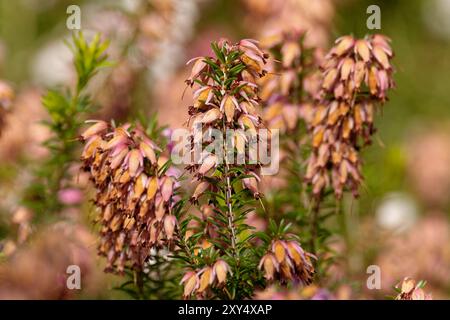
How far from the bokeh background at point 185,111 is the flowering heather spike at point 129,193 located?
0.19 metres

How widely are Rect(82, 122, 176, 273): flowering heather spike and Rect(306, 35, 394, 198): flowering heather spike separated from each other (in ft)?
1.68

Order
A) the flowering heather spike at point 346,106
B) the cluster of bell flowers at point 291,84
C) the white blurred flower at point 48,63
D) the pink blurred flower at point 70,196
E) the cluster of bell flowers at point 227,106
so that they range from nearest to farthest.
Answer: the cluster of bell flowers at point 227,106 → the flowering heather spike at point 346,106 → the cluster of bell flowers at point 291,84 → the pink blurred flower at point 70,196 → the white blurred flower at point 48,63

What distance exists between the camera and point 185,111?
11.5 feet

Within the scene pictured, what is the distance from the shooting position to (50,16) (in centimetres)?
575

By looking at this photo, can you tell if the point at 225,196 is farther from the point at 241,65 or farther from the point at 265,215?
the point at 265,215

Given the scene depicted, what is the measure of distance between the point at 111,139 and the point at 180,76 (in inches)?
99.0

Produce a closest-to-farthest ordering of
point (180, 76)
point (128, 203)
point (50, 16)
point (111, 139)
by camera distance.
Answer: point (128, 203) → point (111, 139) → point (180, 76) → point (50, 16)

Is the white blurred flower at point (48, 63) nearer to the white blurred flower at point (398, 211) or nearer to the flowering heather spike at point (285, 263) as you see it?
the white blurred flower at point (398, 211)

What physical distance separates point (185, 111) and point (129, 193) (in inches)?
75.0

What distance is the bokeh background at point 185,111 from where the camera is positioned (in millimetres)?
2342

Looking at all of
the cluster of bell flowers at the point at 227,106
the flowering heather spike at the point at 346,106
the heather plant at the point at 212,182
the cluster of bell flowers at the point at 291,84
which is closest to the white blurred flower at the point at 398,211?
the cluster of bell flowers at the point at 291,84

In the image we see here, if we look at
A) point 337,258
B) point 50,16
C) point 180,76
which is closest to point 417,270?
point 337,258

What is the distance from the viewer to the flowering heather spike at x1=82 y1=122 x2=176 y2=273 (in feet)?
5.32
